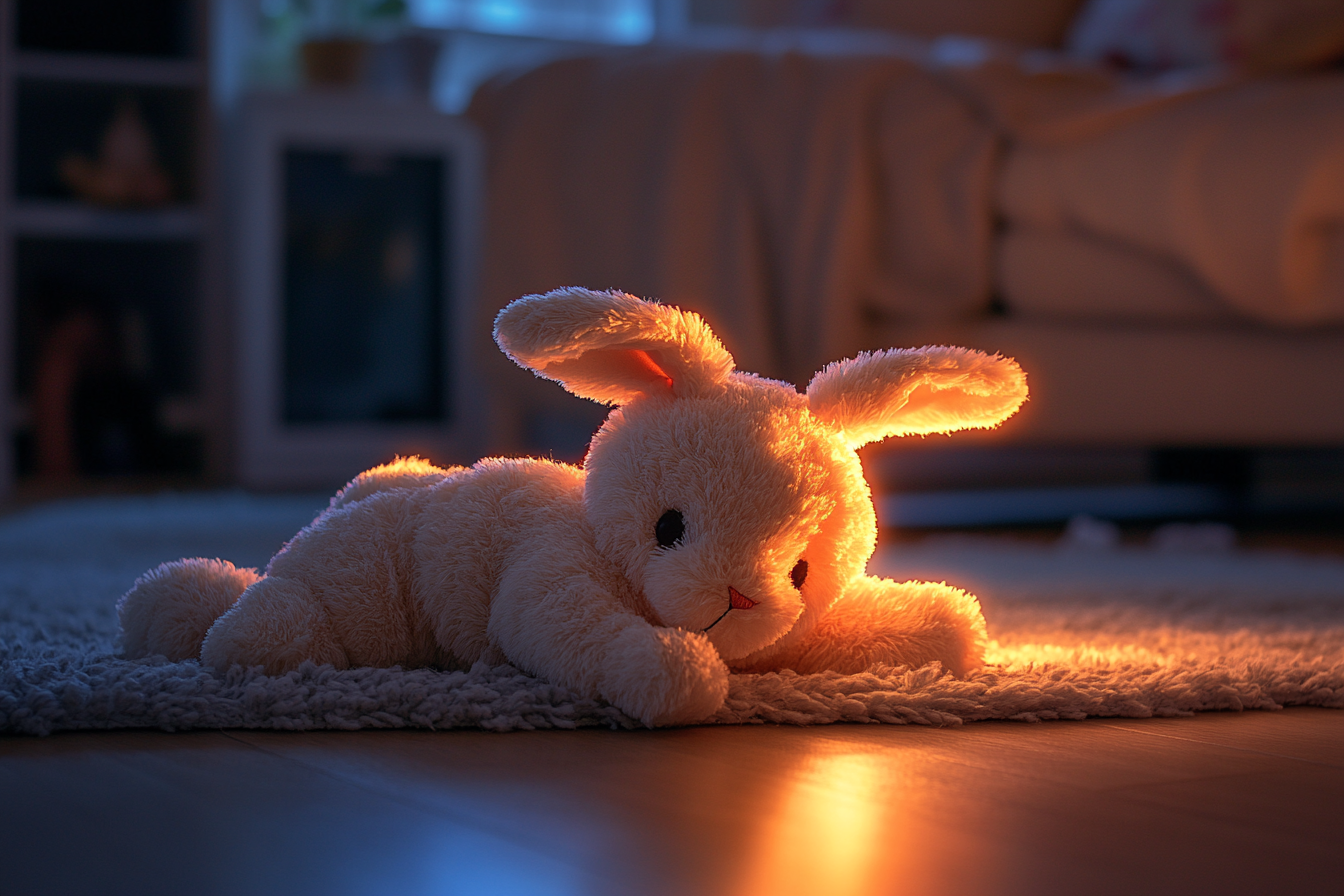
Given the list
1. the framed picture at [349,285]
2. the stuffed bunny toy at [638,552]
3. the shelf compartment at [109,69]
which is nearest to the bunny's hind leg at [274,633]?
the stuffed bunny toy at [638,552]

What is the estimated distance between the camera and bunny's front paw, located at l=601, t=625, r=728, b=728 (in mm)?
582

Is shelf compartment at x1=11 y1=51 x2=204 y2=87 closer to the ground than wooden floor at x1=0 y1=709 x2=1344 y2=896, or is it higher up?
higher up

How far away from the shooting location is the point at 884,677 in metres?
0.67

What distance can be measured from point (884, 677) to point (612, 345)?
0.71 ft

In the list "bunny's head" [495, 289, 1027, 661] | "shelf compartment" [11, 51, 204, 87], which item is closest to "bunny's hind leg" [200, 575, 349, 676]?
"bunny's head" [495, 289, 1027, 661]

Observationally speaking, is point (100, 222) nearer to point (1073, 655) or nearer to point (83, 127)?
point (83, 127)

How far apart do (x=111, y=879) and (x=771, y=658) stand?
14.2 inches

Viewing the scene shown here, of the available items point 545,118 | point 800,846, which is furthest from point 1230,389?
point 800,846

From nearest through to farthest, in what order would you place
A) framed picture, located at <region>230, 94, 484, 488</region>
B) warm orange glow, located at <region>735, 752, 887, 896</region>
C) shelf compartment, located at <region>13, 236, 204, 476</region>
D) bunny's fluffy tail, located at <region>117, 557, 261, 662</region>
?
warm orange glow, located at <region>735, 752, 887, 896</region>
bunny's fluffy tail, located at <region>117, 557, 261, 662</region>
framed picture, located at <region>230, 94, 484, 488</region>
shelf compartment, located at <region>13, 236, 204, 476</region>

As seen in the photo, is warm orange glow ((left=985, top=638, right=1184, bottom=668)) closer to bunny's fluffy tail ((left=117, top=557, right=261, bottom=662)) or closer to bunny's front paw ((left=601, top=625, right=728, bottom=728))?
bunny's front paw ((left=601, top=625, right=728, bottom=728))

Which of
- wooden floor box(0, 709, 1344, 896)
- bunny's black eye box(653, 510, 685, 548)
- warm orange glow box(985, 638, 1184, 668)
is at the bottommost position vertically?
wooden floor box(0, 709, 1344, 896)

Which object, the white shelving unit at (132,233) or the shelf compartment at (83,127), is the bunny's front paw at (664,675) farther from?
the shelf compartment at (83,127)

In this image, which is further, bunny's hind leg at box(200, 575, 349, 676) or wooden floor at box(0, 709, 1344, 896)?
bunny's hind leg at box(200, 575, 349, 676)

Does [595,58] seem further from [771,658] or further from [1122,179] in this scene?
[771,658]
